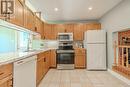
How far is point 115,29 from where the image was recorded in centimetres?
588

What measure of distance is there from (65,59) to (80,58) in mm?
702

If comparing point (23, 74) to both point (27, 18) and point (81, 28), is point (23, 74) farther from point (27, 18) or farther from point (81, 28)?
point (81, 28)

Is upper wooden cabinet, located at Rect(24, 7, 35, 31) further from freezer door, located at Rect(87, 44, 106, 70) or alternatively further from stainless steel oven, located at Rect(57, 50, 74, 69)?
freezer door, located at Rect(87, 44, 106, 70)

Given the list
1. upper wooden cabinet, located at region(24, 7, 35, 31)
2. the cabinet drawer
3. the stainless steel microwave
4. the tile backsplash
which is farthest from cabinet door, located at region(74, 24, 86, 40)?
the cabinet drawer

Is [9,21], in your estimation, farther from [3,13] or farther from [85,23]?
[85,23]

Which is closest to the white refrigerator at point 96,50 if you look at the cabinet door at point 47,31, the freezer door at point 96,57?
the freezer door at point 96,57

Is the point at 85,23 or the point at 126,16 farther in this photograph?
the point at 85,23

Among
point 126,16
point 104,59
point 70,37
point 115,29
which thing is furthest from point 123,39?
point 70,37

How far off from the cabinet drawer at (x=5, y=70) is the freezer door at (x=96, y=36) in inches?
207

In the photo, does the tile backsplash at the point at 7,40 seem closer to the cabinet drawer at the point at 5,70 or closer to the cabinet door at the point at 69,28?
the cabinet drawer at the point at 5,70

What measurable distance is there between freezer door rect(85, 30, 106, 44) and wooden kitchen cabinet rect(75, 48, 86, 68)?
2.22 feet

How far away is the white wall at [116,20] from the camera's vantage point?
482cm

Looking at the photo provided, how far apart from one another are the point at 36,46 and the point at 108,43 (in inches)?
117

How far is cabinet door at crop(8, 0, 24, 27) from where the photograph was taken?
334cm
